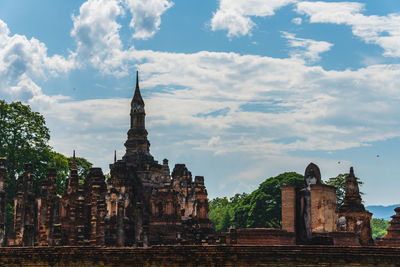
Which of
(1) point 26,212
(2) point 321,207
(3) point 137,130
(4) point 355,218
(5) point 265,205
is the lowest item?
(4) point 355,218

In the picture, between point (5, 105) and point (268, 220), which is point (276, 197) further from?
point (5, 105)

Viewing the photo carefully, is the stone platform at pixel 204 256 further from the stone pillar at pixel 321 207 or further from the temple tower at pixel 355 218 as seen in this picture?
the temple tower at pixel 355 218

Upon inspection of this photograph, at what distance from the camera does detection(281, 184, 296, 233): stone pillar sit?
64.1 feet

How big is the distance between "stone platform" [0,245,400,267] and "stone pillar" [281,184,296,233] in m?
4.45

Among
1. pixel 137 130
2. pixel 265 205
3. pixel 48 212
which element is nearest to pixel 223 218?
pixel 265 205

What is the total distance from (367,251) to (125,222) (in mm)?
28076

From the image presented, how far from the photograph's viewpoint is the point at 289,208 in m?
19.6

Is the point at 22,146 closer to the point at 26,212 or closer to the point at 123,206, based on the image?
the point at 123,206

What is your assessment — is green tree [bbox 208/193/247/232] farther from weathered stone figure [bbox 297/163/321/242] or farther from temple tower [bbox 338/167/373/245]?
weathered stone figure [bbox 297/163/321/242]

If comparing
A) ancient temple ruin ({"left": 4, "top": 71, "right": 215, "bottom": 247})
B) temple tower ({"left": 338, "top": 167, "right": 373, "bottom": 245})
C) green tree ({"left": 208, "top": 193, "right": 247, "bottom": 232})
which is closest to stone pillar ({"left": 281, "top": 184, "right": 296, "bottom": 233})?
temple tower ({"left": 338, "top": 167, "right": 373, "bottom": 245})

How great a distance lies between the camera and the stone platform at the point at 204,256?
1486 cm

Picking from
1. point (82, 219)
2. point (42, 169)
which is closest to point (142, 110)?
point (42, 169)

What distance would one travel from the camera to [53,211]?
3117 cm

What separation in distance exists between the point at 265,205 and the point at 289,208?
39868 millimetres
